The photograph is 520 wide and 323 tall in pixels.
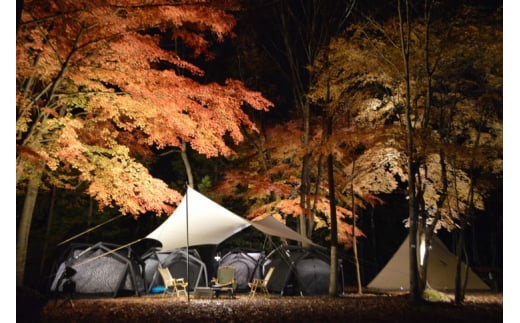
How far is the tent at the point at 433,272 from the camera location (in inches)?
533

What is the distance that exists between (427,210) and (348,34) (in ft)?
19.5

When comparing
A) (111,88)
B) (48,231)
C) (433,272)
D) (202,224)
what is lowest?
(433,272)

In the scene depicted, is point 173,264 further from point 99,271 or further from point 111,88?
point 111,88

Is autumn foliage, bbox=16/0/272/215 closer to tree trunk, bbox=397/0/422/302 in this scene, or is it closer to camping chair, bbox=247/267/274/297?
camping chair, bbox=247/267/274/297

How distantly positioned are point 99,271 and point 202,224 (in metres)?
2.92

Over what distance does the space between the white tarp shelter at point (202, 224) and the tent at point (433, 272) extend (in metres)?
6.61

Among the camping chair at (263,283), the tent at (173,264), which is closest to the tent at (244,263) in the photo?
the tent at (173,264)

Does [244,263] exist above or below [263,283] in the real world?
above

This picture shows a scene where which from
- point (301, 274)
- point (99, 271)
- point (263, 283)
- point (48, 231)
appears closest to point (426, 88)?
point (301, 274)

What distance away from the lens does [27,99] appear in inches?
287

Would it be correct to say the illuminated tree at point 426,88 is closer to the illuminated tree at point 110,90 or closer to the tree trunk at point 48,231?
the illuminated tree at point 110,90

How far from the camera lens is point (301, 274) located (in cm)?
1115

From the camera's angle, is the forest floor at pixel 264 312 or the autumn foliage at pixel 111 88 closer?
the forest floor at pixel 264 312

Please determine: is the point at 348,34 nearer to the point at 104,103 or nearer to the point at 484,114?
the point at 484,114
